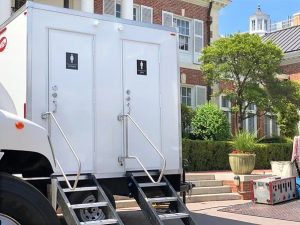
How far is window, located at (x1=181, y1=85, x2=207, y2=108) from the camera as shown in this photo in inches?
859

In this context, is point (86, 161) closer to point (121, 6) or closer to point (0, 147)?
point (0, 147)

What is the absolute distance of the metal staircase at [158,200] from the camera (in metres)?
5.98

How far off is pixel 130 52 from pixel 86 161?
1728mm

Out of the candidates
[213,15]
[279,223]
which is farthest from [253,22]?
[279,223]

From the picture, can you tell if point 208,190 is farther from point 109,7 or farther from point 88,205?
point 109,7

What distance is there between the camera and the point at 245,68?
18.8 m

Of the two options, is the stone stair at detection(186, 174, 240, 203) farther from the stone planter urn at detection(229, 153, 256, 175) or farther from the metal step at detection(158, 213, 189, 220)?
the metal step at detection(158, 213, 189, 220)

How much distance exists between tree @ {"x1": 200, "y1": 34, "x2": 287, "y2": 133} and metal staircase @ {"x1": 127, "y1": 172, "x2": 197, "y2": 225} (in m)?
12.5

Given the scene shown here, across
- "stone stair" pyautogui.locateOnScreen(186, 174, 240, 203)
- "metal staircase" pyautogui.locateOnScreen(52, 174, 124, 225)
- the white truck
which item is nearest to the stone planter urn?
"stone stair" pyautogui.locateOnScreen(186, 174, 240, 203)

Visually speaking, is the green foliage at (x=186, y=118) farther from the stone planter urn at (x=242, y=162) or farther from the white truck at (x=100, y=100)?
the white truck at (x=100, y=100)

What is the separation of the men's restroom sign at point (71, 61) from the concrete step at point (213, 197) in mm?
5858

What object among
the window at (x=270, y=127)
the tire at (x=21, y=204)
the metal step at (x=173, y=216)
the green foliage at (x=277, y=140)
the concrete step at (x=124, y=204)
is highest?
the window at (x=270, y=127)

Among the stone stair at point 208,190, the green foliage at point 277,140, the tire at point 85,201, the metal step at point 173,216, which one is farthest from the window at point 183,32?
the metal step at point 173,216

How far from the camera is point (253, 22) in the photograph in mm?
107750
